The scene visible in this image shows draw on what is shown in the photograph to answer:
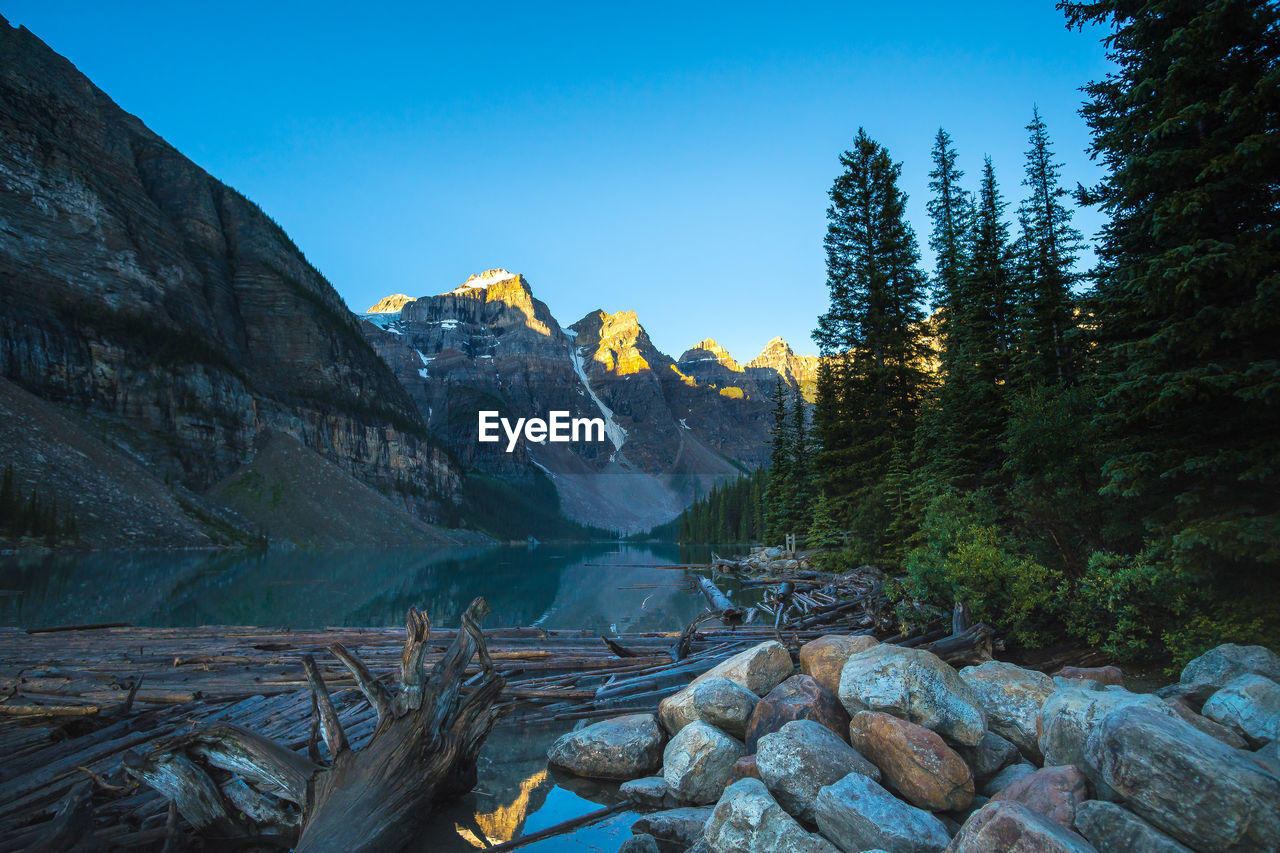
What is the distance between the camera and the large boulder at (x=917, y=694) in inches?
281

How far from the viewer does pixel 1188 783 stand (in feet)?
15.6

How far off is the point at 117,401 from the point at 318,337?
64.1 meters

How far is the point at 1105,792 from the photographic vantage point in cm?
543

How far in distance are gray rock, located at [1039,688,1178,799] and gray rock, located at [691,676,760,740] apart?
359 centimetres

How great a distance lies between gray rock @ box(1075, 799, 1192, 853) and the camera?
15.4ft

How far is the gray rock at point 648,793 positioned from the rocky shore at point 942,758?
0.07 ft

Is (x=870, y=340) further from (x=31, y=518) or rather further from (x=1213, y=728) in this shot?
(x=31, y=518)

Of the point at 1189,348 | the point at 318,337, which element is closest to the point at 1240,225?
the point at 1189,348

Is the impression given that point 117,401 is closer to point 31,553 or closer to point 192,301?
point 192,301

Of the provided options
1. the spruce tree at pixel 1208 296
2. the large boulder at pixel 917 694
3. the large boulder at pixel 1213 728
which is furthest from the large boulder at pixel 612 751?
the spruce tree at pixel 1208 296

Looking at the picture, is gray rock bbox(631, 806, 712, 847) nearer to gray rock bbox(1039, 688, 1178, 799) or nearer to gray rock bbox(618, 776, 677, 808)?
gray rock bbox(618, 776, 677, 808)

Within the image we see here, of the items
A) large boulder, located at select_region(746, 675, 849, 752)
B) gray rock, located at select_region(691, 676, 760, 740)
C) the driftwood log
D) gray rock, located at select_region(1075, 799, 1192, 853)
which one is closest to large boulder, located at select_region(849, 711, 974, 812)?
large boulder, located at select_region(746, 675, 849, 752)

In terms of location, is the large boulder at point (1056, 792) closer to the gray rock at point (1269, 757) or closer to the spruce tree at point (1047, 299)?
the gray rock at point (1269, 757)

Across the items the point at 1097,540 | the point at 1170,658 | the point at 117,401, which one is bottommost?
the point at 1170,658
